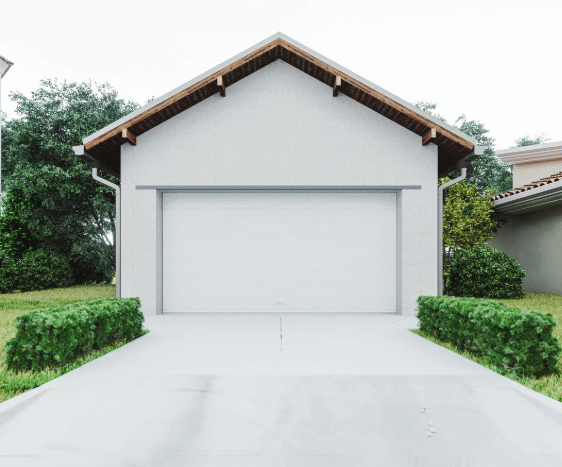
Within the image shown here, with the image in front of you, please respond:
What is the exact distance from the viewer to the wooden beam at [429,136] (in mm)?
8380

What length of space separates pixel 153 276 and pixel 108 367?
14.0 ft

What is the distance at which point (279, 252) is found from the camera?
9.45 meters

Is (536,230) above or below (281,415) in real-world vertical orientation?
above

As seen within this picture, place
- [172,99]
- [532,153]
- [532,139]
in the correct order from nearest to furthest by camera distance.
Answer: [172,99] < [532,153] < [532,139]

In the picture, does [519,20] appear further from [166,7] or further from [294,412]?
[294,412]

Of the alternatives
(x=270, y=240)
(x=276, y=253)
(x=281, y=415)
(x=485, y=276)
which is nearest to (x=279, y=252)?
(x=276, y=253)

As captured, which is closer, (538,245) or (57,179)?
(538,245)

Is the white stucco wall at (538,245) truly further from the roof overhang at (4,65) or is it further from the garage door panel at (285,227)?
the roof overhang at (4,65)

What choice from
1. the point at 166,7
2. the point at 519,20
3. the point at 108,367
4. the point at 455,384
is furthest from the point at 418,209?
the point at 519,20

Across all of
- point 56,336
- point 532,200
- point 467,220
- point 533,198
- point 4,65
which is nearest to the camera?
point 56,336

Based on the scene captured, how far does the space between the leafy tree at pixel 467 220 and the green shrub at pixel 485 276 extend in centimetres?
143

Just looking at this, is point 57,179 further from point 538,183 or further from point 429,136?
point 538,183

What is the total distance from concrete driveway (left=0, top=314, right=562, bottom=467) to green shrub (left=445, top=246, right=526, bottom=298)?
7185 millimetres

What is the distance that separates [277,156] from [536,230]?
9.78 meters
